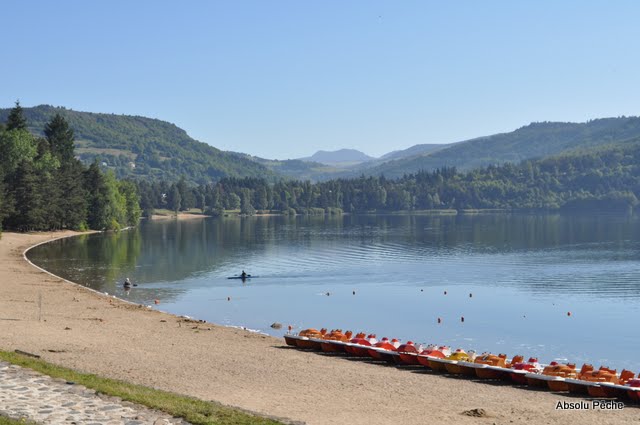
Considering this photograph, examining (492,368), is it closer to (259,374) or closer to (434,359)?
(434,359)

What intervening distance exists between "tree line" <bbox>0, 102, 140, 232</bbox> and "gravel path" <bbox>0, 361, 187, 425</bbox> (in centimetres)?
11493

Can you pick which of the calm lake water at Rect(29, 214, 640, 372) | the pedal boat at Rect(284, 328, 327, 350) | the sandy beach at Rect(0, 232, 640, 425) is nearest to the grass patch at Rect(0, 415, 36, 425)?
the sandy beach at Rect(0, 232, 640, 425)

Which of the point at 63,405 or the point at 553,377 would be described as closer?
the point at 63,405

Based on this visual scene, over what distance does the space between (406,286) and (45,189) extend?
8930 cm

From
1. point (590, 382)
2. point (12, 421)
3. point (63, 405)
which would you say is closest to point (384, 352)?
point (590, 382)

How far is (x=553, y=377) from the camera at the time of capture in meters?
40.7

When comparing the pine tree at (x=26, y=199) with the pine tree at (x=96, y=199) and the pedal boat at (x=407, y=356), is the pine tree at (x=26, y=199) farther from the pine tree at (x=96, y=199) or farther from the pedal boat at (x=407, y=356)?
the pedal boat at (x=407, y=356)

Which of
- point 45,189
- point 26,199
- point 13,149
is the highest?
point 13,149

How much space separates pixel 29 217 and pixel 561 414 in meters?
139

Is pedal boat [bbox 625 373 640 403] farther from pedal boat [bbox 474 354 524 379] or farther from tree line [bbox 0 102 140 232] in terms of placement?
tree line [bbox 0 102 140 232]

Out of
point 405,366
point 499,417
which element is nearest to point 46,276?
point 405,366

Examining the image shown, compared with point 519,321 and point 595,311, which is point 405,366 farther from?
point 595,311

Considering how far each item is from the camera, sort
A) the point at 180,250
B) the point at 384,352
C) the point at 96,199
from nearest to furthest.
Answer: the point at 384,352, the point at 180,250, the point at 96,199

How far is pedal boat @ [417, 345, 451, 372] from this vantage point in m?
45.8
